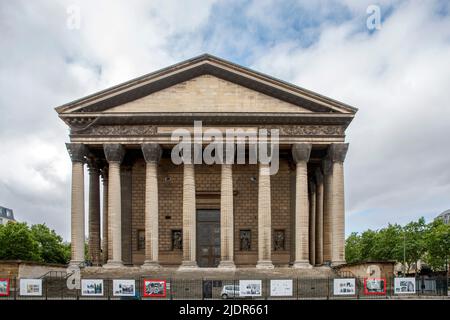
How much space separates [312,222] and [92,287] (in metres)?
24.7

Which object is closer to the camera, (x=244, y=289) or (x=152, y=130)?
(x=244, y=289)

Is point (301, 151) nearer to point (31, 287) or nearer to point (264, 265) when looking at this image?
point (264, 265)

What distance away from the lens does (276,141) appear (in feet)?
141

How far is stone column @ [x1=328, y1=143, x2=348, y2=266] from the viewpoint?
4286 centimetres

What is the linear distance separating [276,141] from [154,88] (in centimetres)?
1011

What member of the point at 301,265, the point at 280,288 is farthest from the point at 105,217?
the point at 280,288

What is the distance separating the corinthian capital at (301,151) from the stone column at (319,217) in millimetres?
7189

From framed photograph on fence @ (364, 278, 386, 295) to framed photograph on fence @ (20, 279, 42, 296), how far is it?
1870cm

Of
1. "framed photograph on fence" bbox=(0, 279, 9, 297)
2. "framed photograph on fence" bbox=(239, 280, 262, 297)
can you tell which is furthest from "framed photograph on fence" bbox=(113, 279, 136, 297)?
"framed photograph on fence" bbox=(0, 279, 9, 297)

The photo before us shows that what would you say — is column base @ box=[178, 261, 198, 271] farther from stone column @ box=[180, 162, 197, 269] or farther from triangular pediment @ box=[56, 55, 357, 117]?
triangular pediment @ box=[56, 55, 357, 117]

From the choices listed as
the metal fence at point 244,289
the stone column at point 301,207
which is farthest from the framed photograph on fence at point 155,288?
the stone column at point 301,207

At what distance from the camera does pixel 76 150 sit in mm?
43000

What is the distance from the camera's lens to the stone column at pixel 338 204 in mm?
42859
